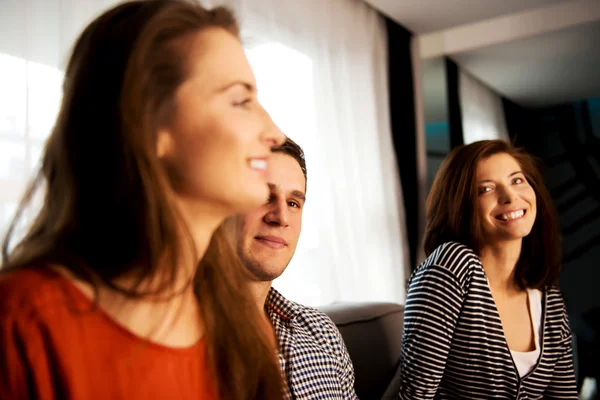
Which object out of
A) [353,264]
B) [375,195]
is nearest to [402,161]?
[375,195]

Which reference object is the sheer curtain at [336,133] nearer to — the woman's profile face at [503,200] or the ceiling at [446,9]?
the ceiling at [446,9]

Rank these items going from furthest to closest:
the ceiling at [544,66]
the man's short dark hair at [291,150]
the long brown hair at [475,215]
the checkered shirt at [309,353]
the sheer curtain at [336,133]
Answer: the ceiling at [544,66] → the sheer curtain at [336,133] → the long brown hair at [475,215] → the man's short dark hair at [291,150] → the checkered shirt at [309,353]

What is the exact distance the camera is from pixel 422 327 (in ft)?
4.65

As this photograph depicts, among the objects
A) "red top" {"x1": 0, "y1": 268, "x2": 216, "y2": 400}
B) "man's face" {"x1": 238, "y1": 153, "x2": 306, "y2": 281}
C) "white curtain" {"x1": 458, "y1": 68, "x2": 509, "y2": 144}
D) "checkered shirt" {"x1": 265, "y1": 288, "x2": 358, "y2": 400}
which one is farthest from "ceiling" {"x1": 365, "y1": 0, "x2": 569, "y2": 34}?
"red top" {"x1": 0, "y1": 268, "x2": 216, "y2": 400}

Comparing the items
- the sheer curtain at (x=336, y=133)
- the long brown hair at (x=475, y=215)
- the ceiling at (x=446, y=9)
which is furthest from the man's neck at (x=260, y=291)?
the ceiling at (x=446, y=9)

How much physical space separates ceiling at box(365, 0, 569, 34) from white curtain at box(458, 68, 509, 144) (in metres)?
0.65

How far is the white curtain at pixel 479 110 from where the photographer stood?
12.0 feet

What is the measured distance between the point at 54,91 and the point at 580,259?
4081 millimetres

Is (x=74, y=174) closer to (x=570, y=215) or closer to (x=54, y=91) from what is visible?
(x=54, y=91)

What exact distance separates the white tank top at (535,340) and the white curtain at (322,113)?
2.74ft

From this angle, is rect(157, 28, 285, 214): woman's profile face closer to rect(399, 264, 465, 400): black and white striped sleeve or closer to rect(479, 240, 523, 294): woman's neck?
rect(399, 264, 465, 400): black and white striped sleeve

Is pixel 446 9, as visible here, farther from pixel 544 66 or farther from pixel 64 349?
pixel 64 349

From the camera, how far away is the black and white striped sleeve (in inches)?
54.4

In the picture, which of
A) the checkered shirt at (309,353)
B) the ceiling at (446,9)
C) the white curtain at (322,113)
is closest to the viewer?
the checkered shirt at (309,353)
